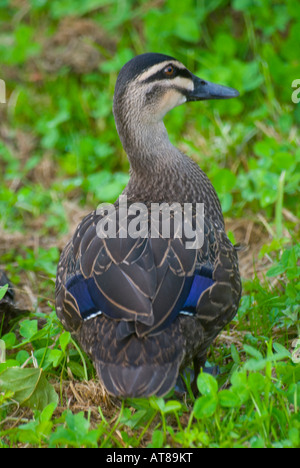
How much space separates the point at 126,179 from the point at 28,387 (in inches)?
92.8

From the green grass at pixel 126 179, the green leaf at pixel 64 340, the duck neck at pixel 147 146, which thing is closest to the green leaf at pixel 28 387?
the green grass at pixel 126 179

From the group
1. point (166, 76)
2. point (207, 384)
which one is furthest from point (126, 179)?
point (207, 384)

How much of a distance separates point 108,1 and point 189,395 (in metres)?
4.34

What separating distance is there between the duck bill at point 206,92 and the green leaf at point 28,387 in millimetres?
1760

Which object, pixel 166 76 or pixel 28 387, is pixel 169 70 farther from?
pixel 28 387

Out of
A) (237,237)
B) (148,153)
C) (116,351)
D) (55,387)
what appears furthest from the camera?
(237,237)

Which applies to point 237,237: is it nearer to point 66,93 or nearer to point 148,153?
point 148,153

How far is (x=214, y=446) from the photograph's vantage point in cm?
255

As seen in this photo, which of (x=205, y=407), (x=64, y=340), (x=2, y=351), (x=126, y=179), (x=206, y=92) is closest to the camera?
(x=205, y=407)

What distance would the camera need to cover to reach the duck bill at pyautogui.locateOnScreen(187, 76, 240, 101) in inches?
149

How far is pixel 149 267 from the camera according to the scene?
9.27ft

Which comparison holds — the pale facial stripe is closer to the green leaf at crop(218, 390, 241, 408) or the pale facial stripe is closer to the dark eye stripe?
the dark eye stripe

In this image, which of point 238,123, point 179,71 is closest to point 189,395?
point 179,71

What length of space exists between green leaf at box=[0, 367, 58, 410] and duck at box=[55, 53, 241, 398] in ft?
0.80
